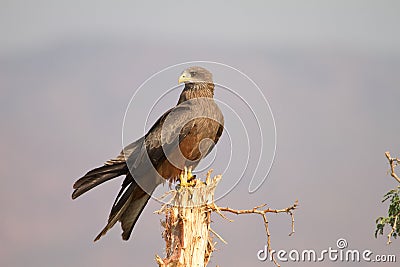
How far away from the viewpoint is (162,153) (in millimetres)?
6719

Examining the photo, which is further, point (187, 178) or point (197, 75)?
point (197, 75)

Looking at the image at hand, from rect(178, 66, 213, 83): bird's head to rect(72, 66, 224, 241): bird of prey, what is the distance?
0.31m

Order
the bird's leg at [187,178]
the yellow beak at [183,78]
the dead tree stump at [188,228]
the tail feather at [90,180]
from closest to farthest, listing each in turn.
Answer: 1. the dead tree stump at [188,228]
2. the bird's leg at [187,178]
3. the tail feather at [90,180]
4. the yellow beak at [183,78]

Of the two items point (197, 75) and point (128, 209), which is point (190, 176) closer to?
point (128, 209)

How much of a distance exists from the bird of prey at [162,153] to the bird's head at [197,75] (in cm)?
31

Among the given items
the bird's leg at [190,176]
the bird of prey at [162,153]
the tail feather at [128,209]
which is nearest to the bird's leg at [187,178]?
the bird's leg at [190,176]

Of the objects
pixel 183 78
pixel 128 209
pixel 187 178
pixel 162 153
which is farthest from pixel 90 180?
pixel 183 78

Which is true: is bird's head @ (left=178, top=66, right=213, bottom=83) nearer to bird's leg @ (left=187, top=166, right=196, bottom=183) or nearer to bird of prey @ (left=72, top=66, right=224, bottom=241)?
bird of prey @ (left=72, top=66, right=224, bottom=241)

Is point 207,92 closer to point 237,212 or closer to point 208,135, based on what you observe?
point 208,135

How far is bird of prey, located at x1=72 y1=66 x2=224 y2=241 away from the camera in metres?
6.52

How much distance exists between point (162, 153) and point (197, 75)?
1131 millimetres

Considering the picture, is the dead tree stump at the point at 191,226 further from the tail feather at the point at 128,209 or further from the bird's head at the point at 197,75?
the bird's head at the point at 197,75

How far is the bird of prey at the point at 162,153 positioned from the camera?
6.52 m

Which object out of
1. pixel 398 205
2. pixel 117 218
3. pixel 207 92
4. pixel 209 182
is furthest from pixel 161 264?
pixel 398 205
